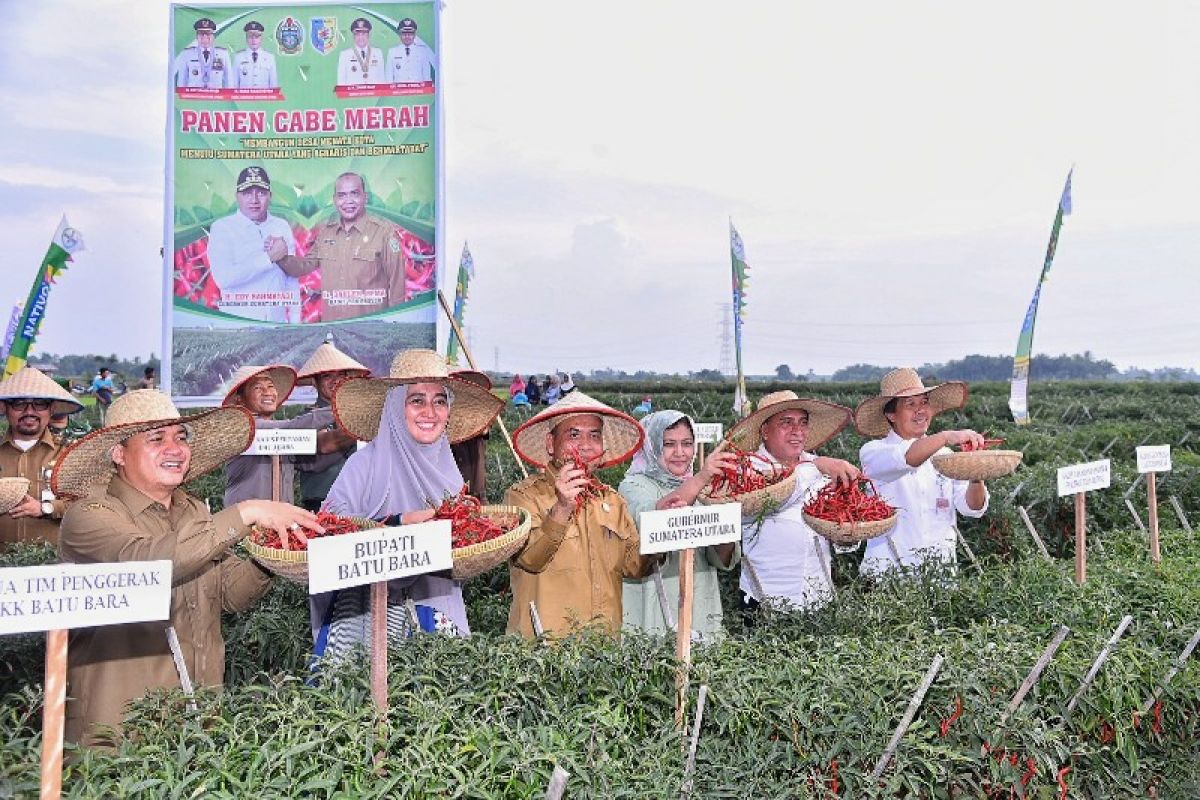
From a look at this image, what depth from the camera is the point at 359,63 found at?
7375mm

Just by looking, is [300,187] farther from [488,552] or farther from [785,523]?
[488,552]

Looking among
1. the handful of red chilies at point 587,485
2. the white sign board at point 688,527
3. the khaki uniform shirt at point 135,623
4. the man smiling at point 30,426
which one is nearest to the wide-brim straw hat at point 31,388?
the man smiling at point 30,426

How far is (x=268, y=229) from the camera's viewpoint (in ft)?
24.4

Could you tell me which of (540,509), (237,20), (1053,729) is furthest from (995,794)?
(237,20)

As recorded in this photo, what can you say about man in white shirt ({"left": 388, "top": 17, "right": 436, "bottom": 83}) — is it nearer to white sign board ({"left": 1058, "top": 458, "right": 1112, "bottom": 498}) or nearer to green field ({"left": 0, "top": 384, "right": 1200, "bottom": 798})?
green field ({"left": 0, "top": 384, "right": 1200, "bottom": 798})

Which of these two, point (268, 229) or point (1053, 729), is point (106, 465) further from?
point (268, 229)

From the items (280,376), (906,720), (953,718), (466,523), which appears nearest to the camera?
(906,720)

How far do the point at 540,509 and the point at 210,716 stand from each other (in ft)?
5.49

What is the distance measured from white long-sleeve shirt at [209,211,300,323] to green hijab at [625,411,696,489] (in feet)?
13.3

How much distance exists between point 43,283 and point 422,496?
4008mm

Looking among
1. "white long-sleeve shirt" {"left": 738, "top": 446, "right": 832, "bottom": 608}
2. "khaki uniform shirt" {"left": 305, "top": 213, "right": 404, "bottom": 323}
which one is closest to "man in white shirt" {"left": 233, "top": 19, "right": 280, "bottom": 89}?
"khaki uniform shirt" {"left": 305, "top": 213, "right": 404, "bottom": 323}

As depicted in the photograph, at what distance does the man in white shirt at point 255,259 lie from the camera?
727 centimetres

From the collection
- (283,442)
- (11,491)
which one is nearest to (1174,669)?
(283,442)

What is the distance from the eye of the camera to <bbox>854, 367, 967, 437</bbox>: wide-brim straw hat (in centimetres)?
530
